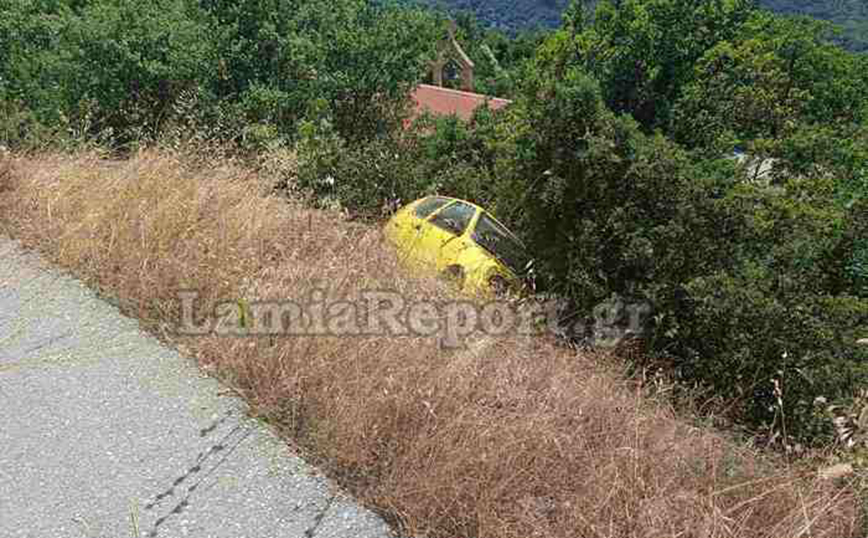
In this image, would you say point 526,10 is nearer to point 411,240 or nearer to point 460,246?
point 460,246

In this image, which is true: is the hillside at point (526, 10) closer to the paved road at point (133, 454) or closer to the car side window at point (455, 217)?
the car side window at point (455, 217)

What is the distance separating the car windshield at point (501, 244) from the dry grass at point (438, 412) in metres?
2.79

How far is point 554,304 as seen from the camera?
499 centimetres

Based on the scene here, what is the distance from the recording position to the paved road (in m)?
→ 1.95

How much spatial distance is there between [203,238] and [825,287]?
20.9 ft

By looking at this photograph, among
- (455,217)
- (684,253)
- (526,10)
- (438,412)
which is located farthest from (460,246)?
(526,10)

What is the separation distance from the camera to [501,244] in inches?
273

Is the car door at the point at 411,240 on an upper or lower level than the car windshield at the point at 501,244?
upper

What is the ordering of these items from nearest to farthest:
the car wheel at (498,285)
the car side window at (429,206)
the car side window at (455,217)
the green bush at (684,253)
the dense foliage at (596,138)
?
the car wheel at (498,285), the green bush at (684,253), the dense foliage at (596,138), the car side window at (455,217), the car side window at (429,206)

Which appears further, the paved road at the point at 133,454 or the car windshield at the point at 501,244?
the car windshield at the point at 501,244

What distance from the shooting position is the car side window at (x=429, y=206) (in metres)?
6.99

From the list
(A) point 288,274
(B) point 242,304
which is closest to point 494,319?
(A) point 288,274

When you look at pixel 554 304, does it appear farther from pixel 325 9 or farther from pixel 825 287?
pixel 325 9

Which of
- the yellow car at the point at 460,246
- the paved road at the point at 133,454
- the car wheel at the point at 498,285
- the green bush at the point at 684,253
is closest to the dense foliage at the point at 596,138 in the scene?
the green bush at the point at 684,253
